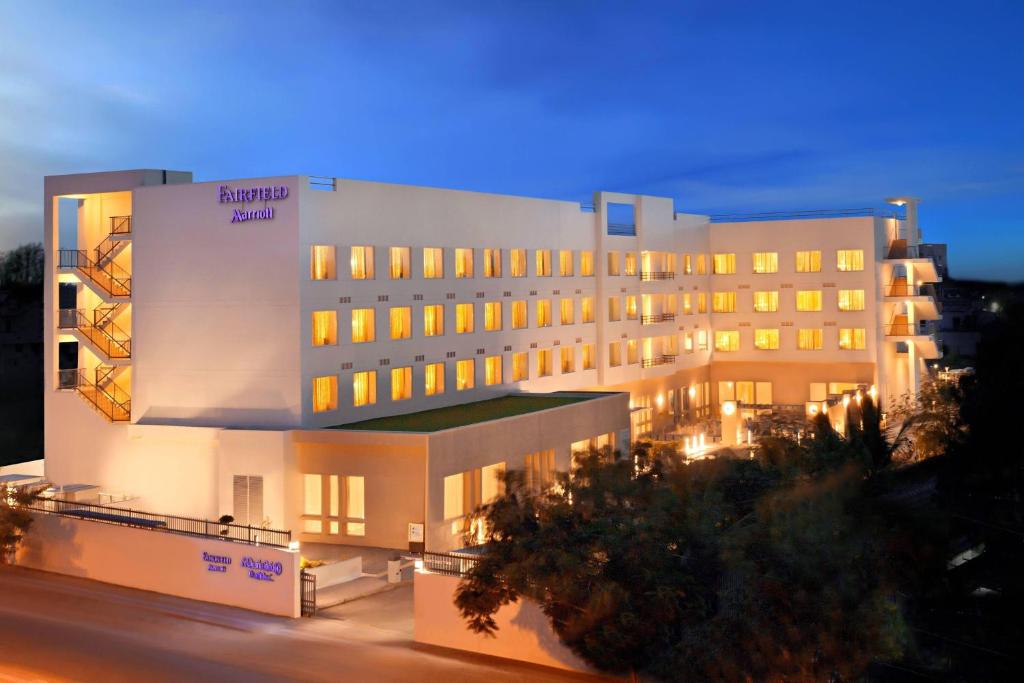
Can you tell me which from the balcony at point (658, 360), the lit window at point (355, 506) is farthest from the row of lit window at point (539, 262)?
the lit window at point (355, 506)

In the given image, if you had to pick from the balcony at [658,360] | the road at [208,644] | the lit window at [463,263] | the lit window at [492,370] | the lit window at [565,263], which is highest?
the lit window at [565,263]

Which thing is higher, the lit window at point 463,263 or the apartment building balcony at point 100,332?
the lit window at point 463,263

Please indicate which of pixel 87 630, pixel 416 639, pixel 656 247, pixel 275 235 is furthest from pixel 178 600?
pixel 656 247

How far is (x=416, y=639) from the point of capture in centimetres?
2662

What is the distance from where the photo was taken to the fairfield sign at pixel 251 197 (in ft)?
125

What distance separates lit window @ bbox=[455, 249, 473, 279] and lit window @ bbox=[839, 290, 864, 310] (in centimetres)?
2803

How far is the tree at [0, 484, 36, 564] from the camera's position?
112 feet

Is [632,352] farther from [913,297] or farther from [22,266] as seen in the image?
[22,266]

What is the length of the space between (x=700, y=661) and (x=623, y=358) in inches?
1584

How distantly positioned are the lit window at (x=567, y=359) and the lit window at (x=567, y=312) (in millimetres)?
1293

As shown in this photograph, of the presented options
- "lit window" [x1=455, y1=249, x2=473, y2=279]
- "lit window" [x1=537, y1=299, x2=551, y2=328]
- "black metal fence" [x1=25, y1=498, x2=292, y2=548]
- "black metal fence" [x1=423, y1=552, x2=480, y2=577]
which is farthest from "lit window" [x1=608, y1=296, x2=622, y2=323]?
"black metal fence" [x1=423, y1=552, x2=480, y2=577]

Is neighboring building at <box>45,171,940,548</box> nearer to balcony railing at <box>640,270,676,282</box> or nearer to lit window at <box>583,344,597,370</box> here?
lit window at <box>583,344,597,370</box>

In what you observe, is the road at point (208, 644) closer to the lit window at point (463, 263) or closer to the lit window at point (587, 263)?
the lit window at point (463, 263)

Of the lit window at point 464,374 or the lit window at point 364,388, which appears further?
the lit window at point 464,374
